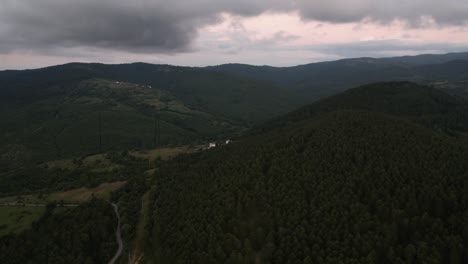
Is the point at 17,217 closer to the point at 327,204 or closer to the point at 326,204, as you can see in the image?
the point at 326,204

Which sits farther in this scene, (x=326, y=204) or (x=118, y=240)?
(x=118, y=240)

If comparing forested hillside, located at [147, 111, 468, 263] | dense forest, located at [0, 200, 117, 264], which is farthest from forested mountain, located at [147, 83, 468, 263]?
dense forest, located at [0, 200, 117, 264]

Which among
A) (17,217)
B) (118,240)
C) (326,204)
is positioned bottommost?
(118,240)

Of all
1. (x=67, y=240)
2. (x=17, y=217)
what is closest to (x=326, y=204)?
(x=67, y=240)

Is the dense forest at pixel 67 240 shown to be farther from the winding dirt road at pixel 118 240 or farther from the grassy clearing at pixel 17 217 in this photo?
the grassy clearing at pixel 17 217

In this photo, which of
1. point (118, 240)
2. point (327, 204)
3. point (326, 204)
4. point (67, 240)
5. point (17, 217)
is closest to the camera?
point (327, 204)

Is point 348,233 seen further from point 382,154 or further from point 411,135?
point 411,135

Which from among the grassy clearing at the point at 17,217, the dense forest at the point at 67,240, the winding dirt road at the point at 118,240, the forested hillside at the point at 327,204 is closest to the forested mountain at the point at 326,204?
the forested hillside at the point at 327,204
